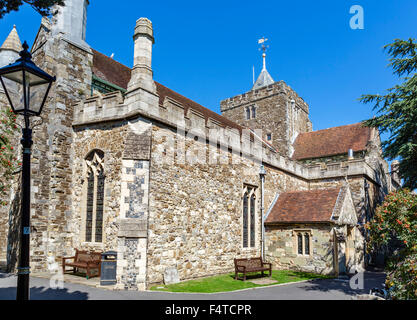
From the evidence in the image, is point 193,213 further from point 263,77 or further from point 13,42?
point 263,77

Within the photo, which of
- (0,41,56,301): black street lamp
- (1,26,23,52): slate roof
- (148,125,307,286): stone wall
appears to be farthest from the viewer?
(1,26,23,52): slate roof

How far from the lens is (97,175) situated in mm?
12312

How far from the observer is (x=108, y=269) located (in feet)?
33.4

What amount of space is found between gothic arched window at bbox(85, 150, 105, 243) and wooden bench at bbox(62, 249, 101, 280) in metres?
0.54

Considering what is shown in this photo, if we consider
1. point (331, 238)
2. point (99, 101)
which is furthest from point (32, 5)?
point (331, 238)

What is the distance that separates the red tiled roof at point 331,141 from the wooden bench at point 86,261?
1985 cm

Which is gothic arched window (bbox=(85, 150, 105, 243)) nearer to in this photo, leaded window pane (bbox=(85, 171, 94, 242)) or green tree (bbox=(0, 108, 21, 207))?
leaded window pane (bbox=(85, 171, 94, 242))

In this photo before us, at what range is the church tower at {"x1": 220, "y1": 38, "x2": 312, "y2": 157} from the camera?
94.6 feet

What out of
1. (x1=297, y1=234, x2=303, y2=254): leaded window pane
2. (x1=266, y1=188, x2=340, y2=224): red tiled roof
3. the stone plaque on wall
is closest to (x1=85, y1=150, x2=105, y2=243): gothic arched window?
the stone plaque on wall

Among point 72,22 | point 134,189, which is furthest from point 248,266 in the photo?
point 72,22

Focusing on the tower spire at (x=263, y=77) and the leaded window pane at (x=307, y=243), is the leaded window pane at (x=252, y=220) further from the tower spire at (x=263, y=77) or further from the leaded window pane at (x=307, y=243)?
the tower spire at (x=263, y=77)

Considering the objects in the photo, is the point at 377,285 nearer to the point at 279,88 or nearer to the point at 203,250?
the point at 203,250

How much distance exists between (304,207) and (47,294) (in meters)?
12.1

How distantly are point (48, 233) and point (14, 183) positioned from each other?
264cm
